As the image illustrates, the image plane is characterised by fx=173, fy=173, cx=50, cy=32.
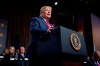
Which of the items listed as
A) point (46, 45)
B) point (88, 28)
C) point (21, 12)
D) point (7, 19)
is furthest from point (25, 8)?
point (46, 45)

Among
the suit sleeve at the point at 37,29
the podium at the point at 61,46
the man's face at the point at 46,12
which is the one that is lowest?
the podium at the point at 61,46

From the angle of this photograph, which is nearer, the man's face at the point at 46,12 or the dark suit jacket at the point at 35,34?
the dark suit jacket at the point at 35,34

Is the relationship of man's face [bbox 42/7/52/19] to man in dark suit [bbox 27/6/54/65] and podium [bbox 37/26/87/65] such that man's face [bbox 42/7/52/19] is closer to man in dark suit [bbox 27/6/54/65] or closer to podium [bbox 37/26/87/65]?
man in dark suit [bbox 27/6/54/65]

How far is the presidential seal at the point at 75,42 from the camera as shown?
1.51 m

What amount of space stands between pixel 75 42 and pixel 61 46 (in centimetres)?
21

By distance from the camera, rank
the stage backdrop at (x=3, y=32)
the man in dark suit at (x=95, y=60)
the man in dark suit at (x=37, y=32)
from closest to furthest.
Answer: the man in dark suit at (x=37, y=32) < the man in dark suit at (x=95, y=60) < the stage backdrop at (x=3, y=32)

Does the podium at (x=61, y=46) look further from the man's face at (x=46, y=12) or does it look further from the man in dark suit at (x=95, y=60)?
the man in dark suit at (x=95, y=60)

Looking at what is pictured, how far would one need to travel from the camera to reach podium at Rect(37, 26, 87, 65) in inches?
55.6

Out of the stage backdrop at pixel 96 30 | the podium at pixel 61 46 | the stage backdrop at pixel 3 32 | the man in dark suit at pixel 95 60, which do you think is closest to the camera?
the podium at pixel 61 46

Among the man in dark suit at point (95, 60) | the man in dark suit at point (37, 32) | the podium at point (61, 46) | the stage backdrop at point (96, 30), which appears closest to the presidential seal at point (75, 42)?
the podium at point (61, 46)

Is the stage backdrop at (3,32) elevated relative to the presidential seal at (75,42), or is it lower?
elevated

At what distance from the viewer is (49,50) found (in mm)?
1487

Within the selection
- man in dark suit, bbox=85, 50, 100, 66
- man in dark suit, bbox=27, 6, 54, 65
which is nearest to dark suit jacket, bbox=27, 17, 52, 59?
man in dark suit, bbox=27, 6, 54, 65

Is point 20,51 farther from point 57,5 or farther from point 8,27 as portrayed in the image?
point 57,5
